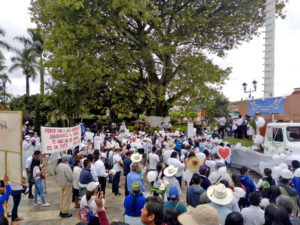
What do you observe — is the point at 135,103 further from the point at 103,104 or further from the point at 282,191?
the point at 282,191

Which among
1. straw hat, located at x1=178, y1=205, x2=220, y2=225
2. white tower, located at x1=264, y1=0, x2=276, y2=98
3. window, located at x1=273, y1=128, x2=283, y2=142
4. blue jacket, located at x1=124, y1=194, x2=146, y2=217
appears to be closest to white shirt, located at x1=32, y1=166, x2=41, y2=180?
blue jacket, located at x1=124, y1=194, x2=146, y2=217

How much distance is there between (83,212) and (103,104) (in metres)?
18.4

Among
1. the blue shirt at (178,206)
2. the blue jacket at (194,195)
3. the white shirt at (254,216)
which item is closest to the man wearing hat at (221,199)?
the white shirt at (254,216)

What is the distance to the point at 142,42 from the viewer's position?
17406 millimetres

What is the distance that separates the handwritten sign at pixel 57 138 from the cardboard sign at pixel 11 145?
3.36 m

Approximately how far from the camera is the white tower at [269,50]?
16609mm

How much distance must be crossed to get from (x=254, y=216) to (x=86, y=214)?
2.64 meters

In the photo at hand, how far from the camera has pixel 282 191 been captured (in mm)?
4539

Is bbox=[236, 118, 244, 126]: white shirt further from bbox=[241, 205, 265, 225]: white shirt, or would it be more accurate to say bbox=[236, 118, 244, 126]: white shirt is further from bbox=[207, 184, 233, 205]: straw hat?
bbox=[207, 184, 233, 205]: straw hat

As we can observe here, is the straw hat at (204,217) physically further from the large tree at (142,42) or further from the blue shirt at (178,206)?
the large tree at (142,42)

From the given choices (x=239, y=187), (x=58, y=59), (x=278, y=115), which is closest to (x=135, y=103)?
(x=58, y=59)

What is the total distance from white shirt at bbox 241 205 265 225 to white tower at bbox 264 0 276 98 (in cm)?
1459

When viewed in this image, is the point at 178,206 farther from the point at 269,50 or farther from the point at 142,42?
the point at 269,50

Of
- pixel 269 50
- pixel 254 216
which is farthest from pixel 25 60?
pixel 254 216
